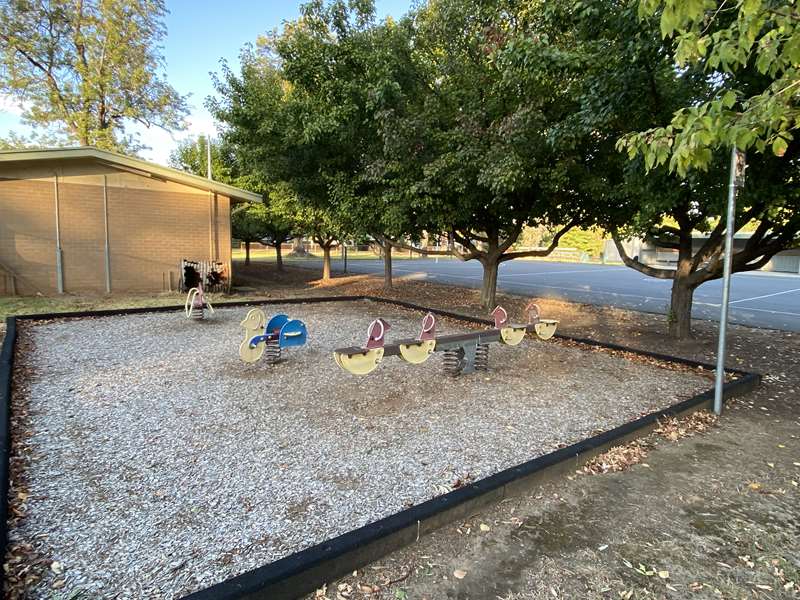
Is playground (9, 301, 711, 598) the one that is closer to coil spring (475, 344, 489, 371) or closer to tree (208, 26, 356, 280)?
coil spring (475, 344, 489, 371)

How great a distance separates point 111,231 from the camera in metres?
12.2

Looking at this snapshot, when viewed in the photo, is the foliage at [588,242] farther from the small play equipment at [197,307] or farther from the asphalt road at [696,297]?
the small play equipment at [197,307]

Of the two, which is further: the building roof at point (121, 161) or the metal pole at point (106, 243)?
the metal pole at point (106, 243)

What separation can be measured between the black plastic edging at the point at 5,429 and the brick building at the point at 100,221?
6388 millimetres

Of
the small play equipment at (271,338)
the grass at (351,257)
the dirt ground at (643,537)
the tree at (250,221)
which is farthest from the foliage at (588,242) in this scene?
the dirt ground at (643,537)

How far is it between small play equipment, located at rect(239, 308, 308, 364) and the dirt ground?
342 cm

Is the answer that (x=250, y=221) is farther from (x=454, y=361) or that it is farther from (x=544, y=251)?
(x=454, y=361)

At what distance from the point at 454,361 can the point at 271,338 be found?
2265 millimetres

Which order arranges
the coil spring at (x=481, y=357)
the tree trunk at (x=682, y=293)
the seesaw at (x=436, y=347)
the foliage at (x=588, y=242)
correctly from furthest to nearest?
the foliage at (x=588, y=242) → the tree trunk at (x=682, y=293) → the coil spring at (x=481, y=357) → the seesaw at (x=436, y=347)

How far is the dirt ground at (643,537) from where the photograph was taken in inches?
84.1

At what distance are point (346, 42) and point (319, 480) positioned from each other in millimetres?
8531

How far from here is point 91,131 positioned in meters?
22.6

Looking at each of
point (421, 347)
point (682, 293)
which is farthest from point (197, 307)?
point (682, 293)

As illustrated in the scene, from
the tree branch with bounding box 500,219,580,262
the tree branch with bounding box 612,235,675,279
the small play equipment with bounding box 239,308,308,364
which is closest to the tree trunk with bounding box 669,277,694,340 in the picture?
the tree branch with bounding box 612,235,675,279
